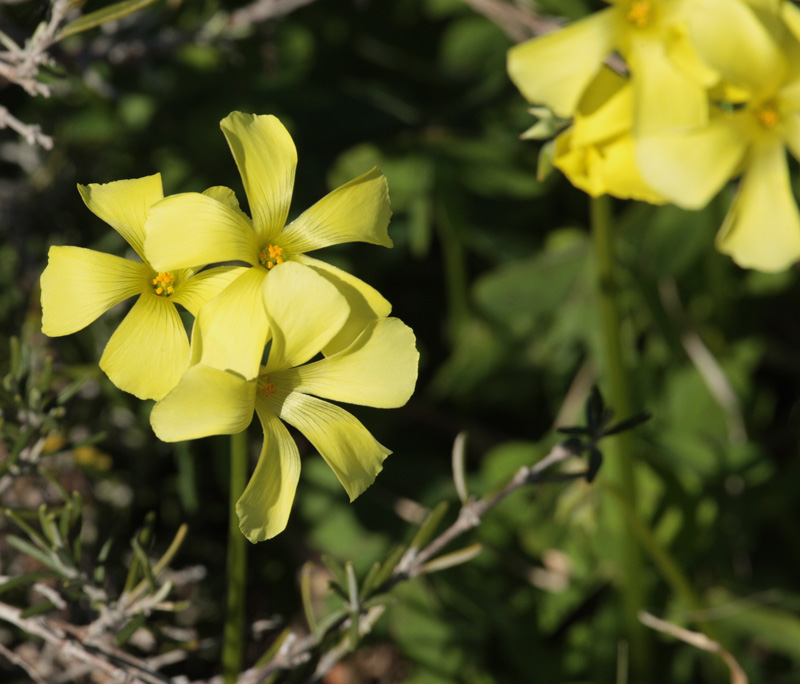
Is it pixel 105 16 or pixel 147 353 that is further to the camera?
pixel 105 16

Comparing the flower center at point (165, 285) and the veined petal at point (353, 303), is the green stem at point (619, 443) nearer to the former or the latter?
the veined petal at point (353, 303)

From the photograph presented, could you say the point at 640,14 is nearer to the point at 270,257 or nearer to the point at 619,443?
the point at 270,257

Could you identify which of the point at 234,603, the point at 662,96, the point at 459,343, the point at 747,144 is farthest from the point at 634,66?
the point at 459,343

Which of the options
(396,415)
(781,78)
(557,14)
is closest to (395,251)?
(396,415)

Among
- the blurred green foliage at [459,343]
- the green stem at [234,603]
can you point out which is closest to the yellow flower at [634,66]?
the green stem at [234,603]

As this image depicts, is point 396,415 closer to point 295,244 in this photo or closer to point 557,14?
point 557,14

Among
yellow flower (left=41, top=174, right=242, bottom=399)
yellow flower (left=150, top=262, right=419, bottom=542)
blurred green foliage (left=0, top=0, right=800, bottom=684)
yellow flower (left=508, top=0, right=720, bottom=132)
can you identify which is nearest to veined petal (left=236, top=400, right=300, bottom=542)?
yellow flower (left=150, top=262, right=419, bottom=542)

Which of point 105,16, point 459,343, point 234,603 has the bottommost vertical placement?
point 459,343
